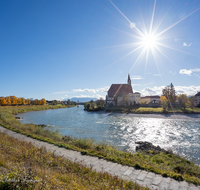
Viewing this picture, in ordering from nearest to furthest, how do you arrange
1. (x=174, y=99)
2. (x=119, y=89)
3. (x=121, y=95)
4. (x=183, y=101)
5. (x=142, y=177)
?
1. (x=142, y=177)
2. (x=183, y=101)
3. (x=174, y=99)
4. (x=121, y=95)
5. (x=119, y=89)

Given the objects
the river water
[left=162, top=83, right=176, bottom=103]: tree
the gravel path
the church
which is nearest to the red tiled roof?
the church

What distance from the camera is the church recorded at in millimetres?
59950

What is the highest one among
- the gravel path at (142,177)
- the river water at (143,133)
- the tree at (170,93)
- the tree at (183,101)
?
the tree at (170,93)

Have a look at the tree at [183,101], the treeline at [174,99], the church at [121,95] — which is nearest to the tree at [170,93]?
the treeline at [174,99]

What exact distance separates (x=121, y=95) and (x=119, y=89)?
6921 millimetres

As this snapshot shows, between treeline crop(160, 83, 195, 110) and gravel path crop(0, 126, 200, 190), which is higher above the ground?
treeline crop(160, 83, 195, 110)

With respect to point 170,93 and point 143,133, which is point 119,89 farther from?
Answer: point 143,133

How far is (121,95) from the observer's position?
206 feet

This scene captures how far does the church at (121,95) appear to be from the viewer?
197 feet

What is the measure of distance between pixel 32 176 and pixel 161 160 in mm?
8588

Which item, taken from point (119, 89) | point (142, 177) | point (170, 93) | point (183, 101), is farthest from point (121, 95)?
point (142, 177)

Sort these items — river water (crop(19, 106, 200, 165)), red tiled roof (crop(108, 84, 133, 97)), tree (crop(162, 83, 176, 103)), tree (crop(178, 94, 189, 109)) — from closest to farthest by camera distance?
river water (crop(19, 106, 200, 165)), tree (crop(178, 94, 189, 109)), tree (crop(162, 83, 176, 103)), red tiled roof (crop(108, 84, 133, 97))

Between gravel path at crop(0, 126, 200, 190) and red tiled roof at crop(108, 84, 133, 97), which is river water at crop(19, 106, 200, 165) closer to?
gravel path at crop(0, 126, 200, 190)

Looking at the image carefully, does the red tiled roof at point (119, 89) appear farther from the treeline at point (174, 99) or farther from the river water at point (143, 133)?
the river water at point (143, 133)
